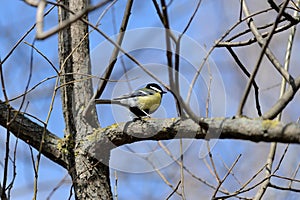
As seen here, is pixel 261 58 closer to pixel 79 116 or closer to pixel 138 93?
pixel 79 116

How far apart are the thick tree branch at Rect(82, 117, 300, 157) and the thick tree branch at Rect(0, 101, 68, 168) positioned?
0.12m

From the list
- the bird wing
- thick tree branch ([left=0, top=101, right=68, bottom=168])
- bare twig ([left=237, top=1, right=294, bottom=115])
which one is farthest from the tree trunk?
bare twig ([left=237, top=1, right=294, bottom=115])

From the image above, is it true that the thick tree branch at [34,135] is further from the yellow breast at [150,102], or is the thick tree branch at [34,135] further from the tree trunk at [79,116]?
the yellow breast at [150,102]

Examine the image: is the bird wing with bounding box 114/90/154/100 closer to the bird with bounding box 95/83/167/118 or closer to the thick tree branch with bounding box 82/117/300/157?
the bird with bounding box 95/83/167/118

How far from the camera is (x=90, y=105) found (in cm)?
180

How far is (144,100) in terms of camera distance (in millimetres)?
2479

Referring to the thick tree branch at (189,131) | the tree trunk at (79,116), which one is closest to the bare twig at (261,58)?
the thick tree branch at (189,131)

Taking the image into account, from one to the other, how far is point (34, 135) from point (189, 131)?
0.71 metres

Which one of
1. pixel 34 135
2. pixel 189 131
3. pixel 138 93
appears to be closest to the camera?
pixel 189 131

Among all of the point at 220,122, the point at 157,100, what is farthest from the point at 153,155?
the point at 220,122

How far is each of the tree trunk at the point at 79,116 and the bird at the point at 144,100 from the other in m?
0.35

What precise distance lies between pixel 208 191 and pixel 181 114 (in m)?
3.13

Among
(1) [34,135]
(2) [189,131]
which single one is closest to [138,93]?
(1) [34,135]

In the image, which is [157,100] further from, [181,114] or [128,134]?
[181,114]
